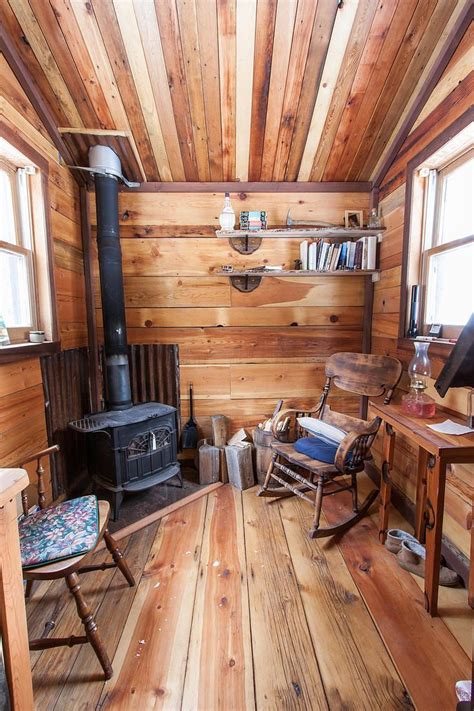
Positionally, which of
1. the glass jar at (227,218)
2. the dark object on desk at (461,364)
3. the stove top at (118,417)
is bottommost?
the stove top at (118,417)

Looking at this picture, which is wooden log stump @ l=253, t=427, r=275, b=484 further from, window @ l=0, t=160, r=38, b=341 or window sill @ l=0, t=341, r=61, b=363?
window @ l=0, t=160, r=38, b=341

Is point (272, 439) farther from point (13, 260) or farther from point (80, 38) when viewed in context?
point (80, 38)

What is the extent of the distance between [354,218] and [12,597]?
112 inches

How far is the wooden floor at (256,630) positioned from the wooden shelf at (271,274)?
175 centimetres

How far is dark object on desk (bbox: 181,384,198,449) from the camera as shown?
8.59 ft

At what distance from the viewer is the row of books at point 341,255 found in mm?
2361

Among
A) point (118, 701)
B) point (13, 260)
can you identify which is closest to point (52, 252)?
point (13, 260)

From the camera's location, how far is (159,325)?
262 centimetres

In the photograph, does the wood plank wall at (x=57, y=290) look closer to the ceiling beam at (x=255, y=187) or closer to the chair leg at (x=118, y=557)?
the ceiling beam at (x=255, y=187)

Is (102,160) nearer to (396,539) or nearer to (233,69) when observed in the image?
(233,69)

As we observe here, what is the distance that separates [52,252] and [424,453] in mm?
2549

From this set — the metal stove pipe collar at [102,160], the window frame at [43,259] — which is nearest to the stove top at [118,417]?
the window frame at [43,259]

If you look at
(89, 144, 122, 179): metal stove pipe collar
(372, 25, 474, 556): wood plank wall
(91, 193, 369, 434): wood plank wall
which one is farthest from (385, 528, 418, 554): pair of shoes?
(89, 144, 122, 179): metal stove pipe collar

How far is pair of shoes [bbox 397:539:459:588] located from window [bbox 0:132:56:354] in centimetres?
239
